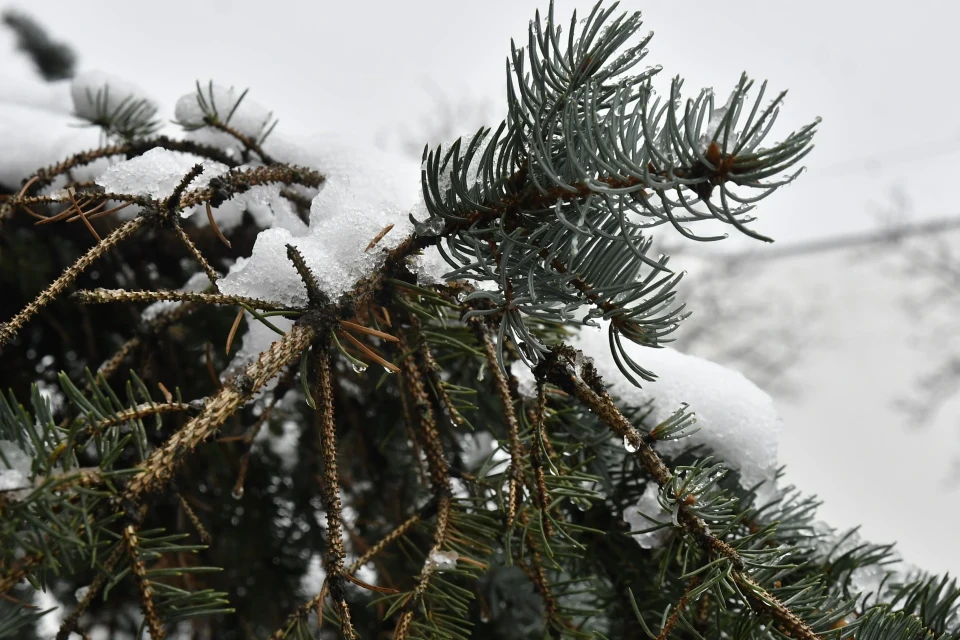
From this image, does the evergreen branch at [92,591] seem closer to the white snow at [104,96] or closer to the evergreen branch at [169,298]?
the evergreen branch at [169,298]

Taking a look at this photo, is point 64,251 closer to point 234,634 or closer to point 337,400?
point 337,400

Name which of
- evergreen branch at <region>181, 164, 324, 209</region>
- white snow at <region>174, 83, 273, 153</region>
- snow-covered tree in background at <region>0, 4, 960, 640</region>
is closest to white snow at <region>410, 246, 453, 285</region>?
snow-covered tree in background at <region>0, 4, 960, 640</region>

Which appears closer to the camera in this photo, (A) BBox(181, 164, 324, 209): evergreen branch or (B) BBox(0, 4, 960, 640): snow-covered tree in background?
(B) BBox(0, 4, 960, 640): snow-covered tree in background

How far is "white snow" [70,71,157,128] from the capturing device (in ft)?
2.06

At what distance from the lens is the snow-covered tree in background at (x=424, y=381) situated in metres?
0.29

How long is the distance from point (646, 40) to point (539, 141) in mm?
92

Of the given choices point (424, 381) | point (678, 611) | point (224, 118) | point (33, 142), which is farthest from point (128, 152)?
point (678, 611)

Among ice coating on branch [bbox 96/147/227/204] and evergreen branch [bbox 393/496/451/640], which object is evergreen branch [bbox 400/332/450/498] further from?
ice coating on branch [bbox 96/147/227/204]

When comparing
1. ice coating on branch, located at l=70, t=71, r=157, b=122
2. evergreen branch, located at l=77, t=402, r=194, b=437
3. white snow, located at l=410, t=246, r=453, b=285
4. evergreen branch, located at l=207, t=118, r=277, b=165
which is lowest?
evergreen branch, located at l=77, t=402, r=194, b=437

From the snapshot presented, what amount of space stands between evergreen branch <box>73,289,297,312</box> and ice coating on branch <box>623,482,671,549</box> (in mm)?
261

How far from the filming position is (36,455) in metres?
0.26

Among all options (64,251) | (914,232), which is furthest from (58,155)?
(914,232)

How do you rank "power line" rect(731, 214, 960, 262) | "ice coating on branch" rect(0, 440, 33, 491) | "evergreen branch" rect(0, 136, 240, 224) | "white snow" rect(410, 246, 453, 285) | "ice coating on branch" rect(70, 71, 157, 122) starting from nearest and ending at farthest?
1. "ice coating on branch" rect(0, 440, 33, 491)
2. "white snow" rect(410, 246, 453, 285)
3. "evergreen branch" rect(0, 136, 240, 224)
4. "ice coating on branch" rect(70, 71, 157, 122)
5. "power line" rect(731, 214, 960, 262)

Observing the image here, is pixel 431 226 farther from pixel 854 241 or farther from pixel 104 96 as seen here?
pixel 854 241
